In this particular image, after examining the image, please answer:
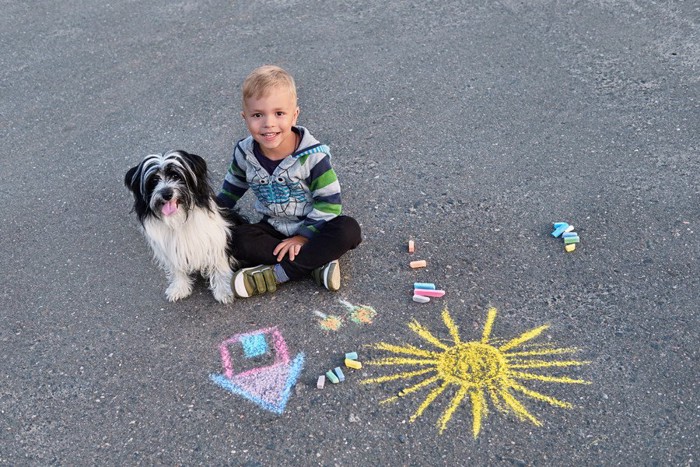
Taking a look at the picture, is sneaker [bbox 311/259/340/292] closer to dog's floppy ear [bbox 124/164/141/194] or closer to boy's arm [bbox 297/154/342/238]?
boy's arm [bbox 297/154/342/238]

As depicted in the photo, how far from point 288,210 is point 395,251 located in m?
0.71

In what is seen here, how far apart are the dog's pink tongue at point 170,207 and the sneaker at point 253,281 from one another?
58 cm

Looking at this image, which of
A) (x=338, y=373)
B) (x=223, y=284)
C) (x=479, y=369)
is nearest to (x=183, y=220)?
(x=223, y=284)

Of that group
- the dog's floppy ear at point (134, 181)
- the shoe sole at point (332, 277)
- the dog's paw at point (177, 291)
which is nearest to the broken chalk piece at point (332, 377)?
the shoe sole at point (332, 277)

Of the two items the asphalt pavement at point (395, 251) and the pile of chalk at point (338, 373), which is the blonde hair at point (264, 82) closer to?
the asphalt pavement at point (395, 251)

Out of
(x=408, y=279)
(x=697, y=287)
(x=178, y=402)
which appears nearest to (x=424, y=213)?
(x=408, y=279)

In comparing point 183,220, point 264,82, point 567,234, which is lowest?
point 567,234

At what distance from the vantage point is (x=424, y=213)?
445cm

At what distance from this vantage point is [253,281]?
385 cm

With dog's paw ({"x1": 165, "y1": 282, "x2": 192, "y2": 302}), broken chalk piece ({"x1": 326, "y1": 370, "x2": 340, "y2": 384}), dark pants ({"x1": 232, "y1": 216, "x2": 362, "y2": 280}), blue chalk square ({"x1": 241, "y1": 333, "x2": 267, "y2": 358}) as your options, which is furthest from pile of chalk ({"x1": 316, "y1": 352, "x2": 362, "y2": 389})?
dog's paw ({"x1": 165, "y1": 282, "x2": 192, "y2": 302})

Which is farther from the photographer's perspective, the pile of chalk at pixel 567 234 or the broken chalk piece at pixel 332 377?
the pile of chalk at pixel 567 234

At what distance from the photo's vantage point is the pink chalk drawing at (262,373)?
332 cm

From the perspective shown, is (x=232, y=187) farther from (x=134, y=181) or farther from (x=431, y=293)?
(x=431, y=293)

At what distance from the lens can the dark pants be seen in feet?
12.6
